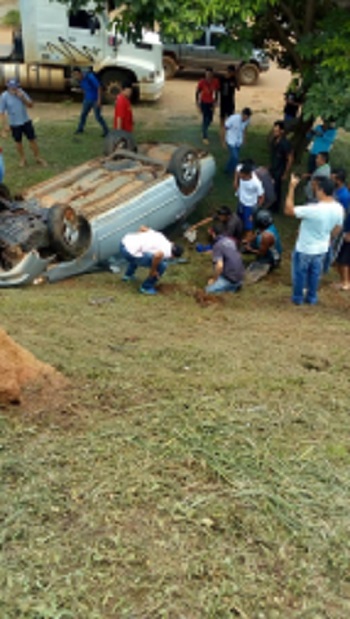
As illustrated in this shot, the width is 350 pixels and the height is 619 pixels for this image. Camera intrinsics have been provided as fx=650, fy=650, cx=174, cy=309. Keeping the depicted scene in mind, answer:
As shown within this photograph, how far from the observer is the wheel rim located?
9.10m

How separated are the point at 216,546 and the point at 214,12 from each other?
627 cm

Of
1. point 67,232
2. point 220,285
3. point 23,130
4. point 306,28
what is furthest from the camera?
point 23,130

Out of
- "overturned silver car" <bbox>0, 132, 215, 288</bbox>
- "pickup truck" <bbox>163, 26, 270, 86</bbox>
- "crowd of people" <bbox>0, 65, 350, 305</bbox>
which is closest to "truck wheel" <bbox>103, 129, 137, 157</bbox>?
"overturned silver car" <bbox>0, 132, 215, 288</bbox>

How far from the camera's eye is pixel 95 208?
8.02m

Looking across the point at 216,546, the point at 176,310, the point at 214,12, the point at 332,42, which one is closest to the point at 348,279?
the point at 176,310

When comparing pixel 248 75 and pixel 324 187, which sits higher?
pixel 248 75

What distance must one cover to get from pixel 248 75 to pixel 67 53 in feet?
19.6

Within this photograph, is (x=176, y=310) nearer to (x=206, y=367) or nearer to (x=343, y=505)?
(x=206, y=367)

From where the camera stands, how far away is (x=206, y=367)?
5223mm

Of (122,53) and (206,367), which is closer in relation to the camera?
(206,367)

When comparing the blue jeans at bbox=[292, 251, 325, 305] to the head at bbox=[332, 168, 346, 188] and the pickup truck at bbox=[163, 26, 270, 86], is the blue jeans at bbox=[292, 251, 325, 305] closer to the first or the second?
the head at bbox=[332, 168, 346, 188]

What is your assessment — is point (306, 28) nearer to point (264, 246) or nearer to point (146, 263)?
→ point (264, 246)

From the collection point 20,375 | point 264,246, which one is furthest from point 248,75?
point 20,375

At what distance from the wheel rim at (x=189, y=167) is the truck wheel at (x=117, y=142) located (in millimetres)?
1076
